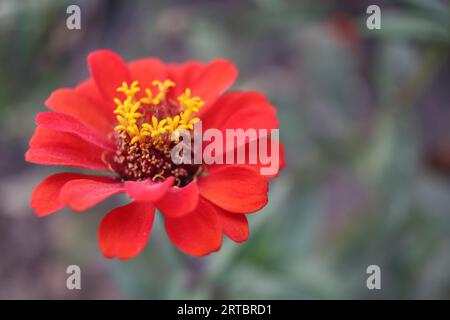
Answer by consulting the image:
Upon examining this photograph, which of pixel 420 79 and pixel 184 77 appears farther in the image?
pixel 420 79

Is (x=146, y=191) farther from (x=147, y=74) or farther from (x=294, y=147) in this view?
(x=294, y=147)

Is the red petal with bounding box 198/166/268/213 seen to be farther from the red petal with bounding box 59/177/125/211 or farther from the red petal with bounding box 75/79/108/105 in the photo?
the red petal with bounding box 75/79/108/105

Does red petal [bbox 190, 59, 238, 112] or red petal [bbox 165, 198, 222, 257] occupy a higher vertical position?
red petal [bbox 190, 59, 238, 112]

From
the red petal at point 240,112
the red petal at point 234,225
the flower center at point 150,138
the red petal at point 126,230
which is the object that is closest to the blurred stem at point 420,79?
the red petal at point 240,112

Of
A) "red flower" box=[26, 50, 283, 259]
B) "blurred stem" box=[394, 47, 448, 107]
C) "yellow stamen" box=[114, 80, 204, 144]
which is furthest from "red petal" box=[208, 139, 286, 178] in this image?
"blurred stem" box=[394, 47, 448, 107]

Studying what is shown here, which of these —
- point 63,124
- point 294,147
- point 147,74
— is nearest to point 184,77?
point 147,74

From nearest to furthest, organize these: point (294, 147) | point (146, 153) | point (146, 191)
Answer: point (146, 191) → point (146, 153) → point (294, 147)

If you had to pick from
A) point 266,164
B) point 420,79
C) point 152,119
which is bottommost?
point 266,164

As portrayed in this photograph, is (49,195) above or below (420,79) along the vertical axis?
below
